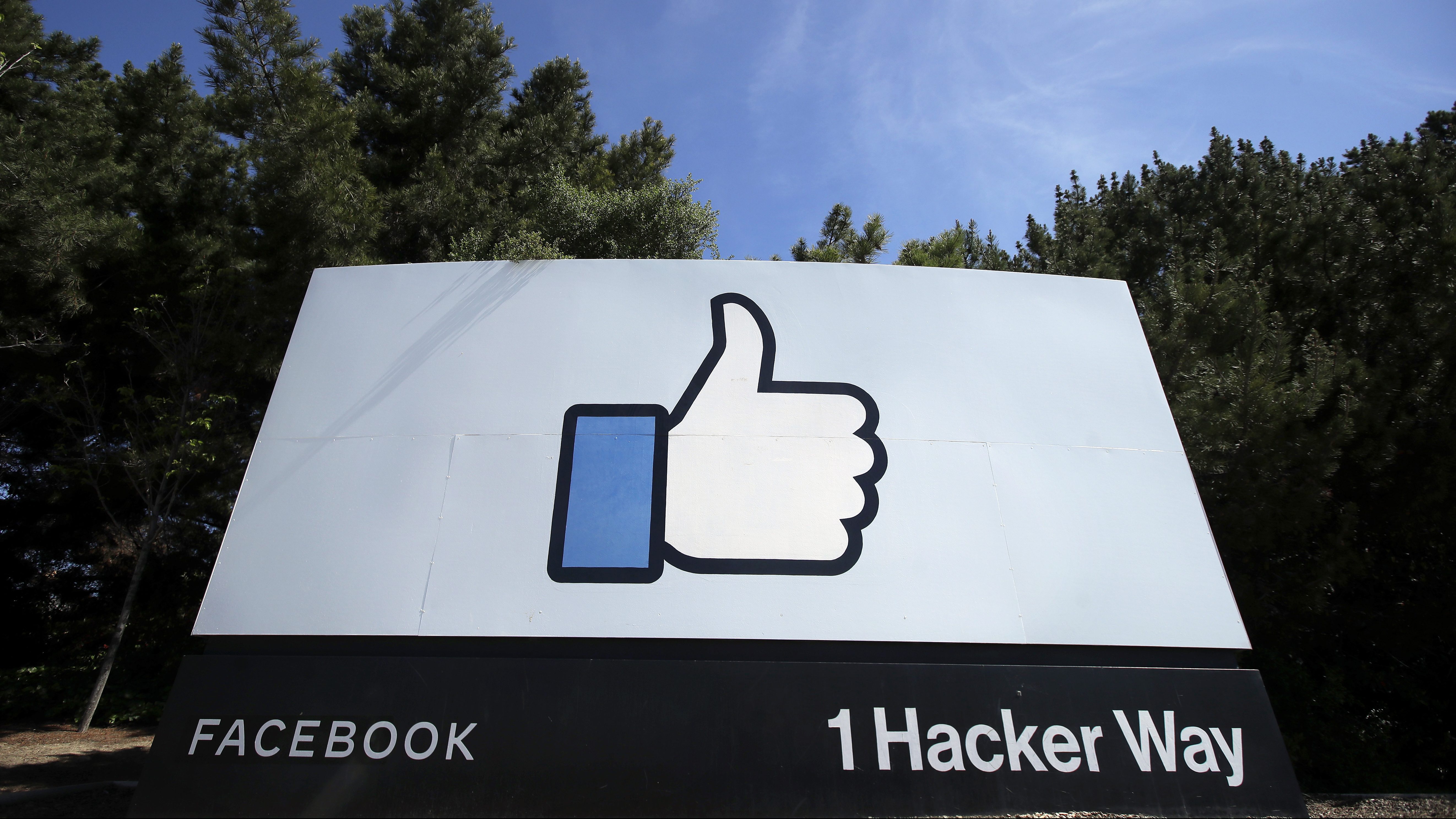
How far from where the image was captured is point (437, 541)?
344cm

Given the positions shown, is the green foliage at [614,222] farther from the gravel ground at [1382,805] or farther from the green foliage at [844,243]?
the gravel ground at [1382,805]

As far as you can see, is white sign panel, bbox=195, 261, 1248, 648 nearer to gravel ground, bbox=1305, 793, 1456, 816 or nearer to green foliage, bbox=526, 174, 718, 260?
gravel ground, bbox=1305, 793, 1456, 816

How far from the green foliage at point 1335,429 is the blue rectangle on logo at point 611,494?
436 centimetres

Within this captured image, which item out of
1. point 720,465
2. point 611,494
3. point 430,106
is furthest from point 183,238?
point 720,465

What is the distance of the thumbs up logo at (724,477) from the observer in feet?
11.1

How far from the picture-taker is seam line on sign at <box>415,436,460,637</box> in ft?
10.7

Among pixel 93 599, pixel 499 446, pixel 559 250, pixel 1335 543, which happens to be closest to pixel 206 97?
pixel 559 250

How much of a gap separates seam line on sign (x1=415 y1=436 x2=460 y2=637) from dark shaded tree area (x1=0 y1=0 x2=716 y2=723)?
4804 millimetres

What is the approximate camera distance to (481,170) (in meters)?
10.4

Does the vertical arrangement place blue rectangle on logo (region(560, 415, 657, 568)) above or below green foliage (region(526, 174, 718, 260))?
below

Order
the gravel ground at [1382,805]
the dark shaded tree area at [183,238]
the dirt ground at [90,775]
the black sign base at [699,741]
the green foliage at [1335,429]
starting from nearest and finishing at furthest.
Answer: the black sign base at [699,741]
the gravel ground at [1382,805]
the dirt ground at [90,775]
the green foliage at [1335,429]
the dark shaded tree area at [183,238]

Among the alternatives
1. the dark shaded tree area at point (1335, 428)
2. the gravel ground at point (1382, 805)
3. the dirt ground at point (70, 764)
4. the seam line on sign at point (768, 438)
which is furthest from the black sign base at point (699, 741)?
Answer: the dark shaded tree area at point (1335, 428)

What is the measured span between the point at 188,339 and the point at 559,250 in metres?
4.41

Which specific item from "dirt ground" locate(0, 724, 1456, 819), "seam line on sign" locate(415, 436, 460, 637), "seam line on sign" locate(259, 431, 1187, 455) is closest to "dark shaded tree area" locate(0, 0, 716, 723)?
"dirt ground" locate(0, 724, 1456, 819)
